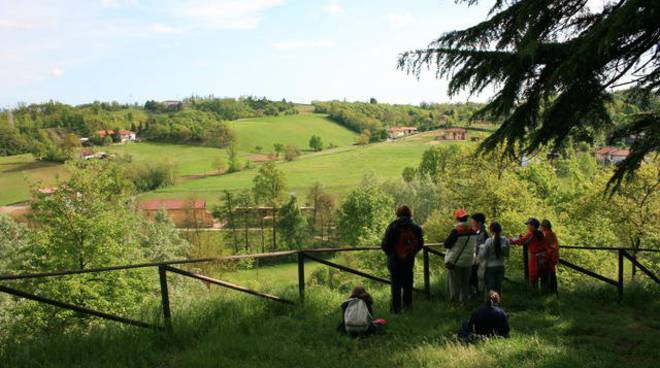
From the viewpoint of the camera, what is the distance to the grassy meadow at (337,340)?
5.21 m

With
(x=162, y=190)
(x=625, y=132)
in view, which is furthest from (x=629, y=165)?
(x=162, y=190)

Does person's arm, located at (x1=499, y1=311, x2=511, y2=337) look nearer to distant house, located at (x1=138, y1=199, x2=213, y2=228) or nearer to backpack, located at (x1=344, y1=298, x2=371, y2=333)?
backpack, located at (x1=344, y1=298, x2=371, y2=333)

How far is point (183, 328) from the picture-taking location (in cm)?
618

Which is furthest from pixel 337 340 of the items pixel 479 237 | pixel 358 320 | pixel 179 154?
pixel 179 154

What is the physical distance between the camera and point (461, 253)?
7230 millimetres

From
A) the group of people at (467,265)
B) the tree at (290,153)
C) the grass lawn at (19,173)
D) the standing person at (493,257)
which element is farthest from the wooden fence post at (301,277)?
the tree at (290,153)

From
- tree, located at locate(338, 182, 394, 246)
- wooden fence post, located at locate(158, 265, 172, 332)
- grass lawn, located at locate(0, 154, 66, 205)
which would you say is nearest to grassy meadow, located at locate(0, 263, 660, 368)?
wooden fence post, located at locate(158, 265, 172, 332)

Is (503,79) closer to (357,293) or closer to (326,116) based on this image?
(357,293)

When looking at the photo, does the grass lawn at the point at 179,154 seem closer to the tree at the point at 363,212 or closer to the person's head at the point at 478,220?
the tree at the point at 363,212

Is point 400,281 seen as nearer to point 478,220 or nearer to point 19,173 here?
point 478,220

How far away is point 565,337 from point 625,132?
9.44 ft

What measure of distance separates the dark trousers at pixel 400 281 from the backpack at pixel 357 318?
1.04 m

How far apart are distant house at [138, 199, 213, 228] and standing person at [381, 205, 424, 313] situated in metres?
55.6

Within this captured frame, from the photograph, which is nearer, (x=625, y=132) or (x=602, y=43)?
(x=602, y=43)
